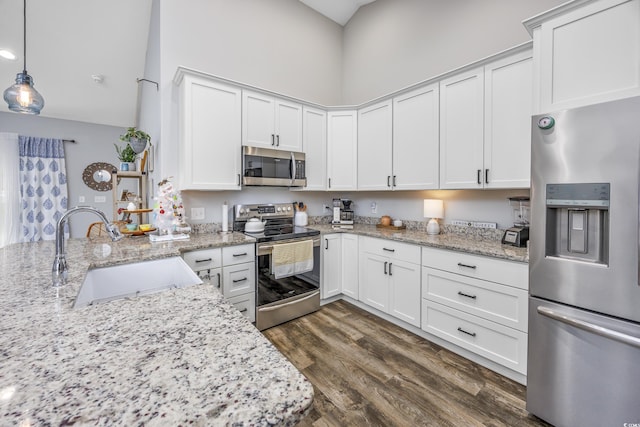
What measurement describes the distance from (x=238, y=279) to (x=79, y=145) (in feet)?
17.5

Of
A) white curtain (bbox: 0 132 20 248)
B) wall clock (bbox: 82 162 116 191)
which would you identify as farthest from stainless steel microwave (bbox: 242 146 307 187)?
white curtain (bbox: 0 132 20 248)

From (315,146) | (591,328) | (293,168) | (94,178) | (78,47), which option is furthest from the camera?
(94,178)

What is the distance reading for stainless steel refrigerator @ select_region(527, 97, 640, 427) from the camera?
1176 millimetres

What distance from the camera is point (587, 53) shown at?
1.35 m

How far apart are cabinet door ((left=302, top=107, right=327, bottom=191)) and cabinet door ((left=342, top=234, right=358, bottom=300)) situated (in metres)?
0.76

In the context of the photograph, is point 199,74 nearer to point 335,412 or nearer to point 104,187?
point 335,412

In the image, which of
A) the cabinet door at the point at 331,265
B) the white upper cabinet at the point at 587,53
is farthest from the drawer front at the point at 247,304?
the white upper cabinet at the point at 587,53

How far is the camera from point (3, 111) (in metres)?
4.48

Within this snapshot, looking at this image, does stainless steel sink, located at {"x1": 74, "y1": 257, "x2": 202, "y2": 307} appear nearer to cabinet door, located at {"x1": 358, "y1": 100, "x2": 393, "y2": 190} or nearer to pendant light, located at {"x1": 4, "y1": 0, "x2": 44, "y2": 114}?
pendant light, located at {"x1": 4, "y1": 0, "x2": 44, "y2": 114}

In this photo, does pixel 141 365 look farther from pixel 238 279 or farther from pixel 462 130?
pixel 462 130

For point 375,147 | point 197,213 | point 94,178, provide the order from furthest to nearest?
point 94,178
point 375,147
point 197,213

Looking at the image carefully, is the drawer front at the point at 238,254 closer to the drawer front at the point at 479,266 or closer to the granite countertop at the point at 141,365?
the granite countertop at the point at 141,365

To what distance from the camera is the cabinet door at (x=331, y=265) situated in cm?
291

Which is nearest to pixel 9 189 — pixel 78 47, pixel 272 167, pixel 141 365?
pixel 78 47
